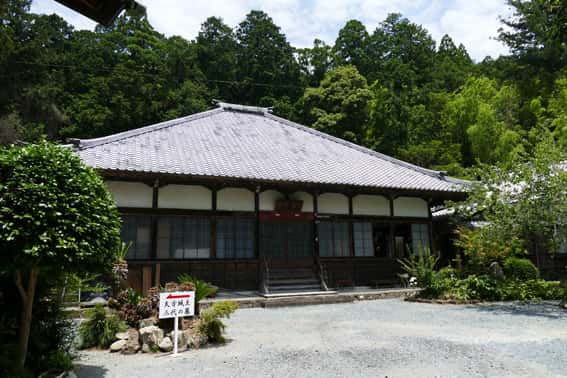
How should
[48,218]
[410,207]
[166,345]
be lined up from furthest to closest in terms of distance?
1. [410,207]
2. [166,345]
3. [48,218]

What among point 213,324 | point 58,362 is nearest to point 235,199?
point 213,324

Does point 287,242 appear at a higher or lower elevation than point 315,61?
lower

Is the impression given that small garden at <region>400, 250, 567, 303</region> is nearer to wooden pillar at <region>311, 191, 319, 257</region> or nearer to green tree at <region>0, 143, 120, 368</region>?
wooden pillar at <region>311, 191, 319, 257</region>

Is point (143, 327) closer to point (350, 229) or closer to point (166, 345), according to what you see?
point (166, 345)

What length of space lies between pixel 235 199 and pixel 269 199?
1074 millimetres

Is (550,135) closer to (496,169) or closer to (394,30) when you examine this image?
(496,169)

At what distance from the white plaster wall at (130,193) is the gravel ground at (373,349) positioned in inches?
165

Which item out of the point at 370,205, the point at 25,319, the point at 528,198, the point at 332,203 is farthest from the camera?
the point at 370,205

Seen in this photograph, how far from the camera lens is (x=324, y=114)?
3014cm

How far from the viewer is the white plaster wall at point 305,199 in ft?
42.3

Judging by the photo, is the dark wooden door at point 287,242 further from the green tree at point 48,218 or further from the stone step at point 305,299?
the green tree at point 48,218

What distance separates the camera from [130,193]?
10.9 meters

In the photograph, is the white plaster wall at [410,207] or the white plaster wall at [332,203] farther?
the white plaster wall at [410,207]

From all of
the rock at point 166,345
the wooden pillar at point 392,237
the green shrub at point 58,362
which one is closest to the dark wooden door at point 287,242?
the wooden pillar at point 392,237
